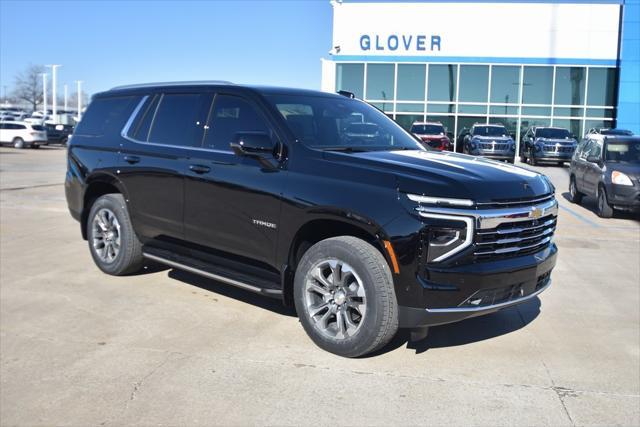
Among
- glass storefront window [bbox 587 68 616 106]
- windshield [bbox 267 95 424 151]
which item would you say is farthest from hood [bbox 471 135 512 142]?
windshield [bbox 267 95 424 151]

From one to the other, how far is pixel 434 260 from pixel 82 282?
154 inches

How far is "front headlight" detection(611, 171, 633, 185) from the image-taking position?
11.2 m

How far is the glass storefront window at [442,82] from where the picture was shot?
31.0 m

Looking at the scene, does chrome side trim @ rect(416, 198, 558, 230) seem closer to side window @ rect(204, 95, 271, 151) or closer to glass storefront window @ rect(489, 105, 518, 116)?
side window @ rect(204, 95, 271, 151)

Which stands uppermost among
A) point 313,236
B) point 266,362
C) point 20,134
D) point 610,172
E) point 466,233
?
point 20,134

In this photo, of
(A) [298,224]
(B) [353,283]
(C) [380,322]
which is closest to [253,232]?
(A) [298,224]

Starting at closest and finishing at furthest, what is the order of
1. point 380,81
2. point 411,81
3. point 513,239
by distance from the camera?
point 513,239, point 411,81, point 380,81

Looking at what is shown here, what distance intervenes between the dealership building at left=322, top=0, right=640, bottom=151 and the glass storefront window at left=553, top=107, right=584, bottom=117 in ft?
0.16

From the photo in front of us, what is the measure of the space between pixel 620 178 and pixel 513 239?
8.26 metres

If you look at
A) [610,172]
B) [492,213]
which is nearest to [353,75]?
[610,172]

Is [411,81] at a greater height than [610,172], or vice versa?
[411,81]

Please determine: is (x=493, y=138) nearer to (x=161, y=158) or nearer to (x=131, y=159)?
(x=131, y=159)

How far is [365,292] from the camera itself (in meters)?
4.18

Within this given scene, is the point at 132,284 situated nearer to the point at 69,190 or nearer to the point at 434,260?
the point at 69,190
